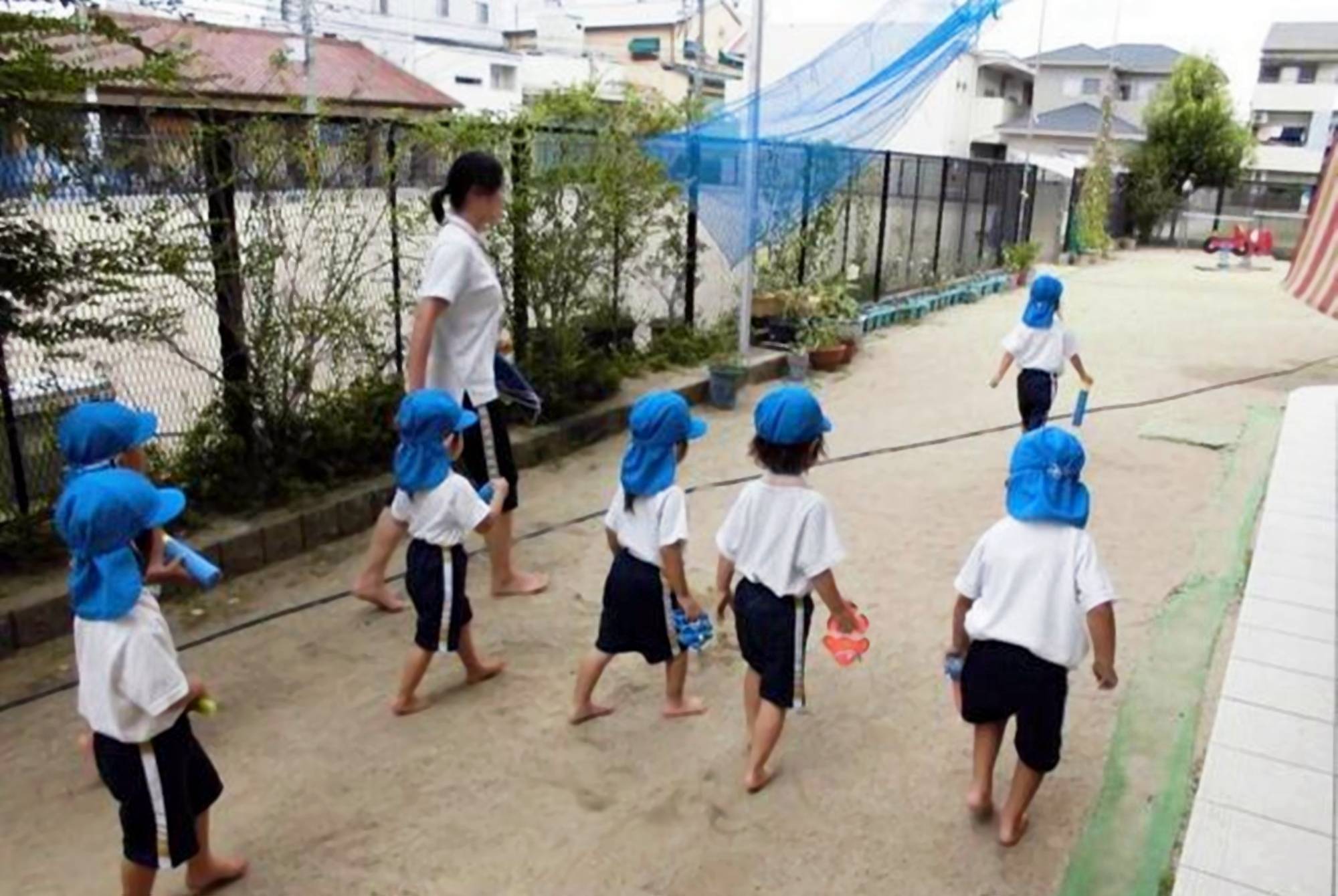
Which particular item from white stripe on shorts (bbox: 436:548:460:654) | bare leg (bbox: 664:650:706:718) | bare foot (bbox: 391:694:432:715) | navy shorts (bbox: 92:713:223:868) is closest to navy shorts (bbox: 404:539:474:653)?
white stripe on shorts (bbox: 436:548:460:654)

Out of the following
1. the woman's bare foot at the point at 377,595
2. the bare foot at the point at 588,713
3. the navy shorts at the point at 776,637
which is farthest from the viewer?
the woman's bare foot at the point at 377,595

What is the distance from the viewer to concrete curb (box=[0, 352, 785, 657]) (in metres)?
3.54

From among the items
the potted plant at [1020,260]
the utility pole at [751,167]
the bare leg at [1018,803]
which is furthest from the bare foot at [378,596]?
the potted plant at [1020,260]

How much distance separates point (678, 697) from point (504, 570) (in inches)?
45.5

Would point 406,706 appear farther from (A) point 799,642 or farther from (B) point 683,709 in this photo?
(A) point 799,642

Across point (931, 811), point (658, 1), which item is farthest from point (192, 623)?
point (658, 1)

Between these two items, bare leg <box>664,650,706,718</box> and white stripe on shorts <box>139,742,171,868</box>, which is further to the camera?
bare leg <box>664,650,706,718</box>

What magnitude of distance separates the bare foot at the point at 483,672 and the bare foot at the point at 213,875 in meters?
1.04

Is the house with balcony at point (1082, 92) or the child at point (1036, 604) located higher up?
the house with balcony at point (1082, 92)

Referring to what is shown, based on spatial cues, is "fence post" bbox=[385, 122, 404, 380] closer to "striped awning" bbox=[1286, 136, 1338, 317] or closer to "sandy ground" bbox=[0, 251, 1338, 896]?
"sandy ground" bbox=[0, 251, 1338, 896]

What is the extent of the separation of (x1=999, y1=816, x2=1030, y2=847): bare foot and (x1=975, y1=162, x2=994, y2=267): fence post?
13.8 metres

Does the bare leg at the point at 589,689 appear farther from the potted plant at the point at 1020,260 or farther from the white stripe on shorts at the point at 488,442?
the potted plant at the point at 1020,260

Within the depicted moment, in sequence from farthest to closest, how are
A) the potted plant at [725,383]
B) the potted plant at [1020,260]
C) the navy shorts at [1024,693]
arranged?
the potted plant at [1020,260], the potted plant at [725,383], the navy shorts at [1024,693]

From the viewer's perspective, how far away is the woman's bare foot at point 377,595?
3.88 metres
